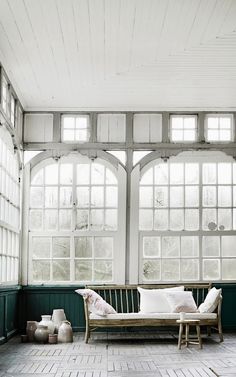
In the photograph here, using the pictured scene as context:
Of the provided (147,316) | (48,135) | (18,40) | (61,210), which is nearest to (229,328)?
(147,316)

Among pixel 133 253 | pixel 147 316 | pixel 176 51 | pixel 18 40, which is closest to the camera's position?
pixel 18 40

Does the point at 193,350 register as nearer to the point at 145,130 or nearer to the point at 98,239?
the point at 98,239

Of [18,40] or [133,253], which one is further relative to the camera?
[133,253]

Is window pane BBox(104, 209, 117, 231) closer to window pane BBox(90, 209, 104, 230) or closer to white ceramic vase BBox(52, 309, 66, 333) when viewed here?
window pane BBox(90, 209, 104, 230)

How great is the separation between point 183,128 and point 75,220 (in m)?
2.62

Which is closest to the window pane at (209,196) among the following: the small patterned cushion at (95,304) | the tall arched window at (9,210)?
the small patterned cushion at (95,304)

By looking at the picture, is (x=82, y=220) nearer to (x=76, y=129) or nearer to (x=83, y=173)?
(x=83, y=173)

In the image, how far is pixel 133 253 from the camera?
1138cm

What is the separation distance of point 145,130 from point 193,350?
4457 mm

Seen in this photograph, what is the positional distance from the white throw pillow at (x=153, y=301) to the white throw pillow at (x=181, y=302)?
0.43 ft

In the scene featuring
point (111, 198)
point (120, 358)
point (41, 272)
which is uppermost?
point (111, 198)

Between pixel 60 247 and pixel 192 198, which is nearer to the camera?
pixel 60 247

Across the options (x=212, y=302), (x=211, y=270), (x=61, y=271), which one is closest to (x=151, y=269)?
(x=211, y=270)

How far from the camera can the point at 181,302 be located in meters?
10.3
